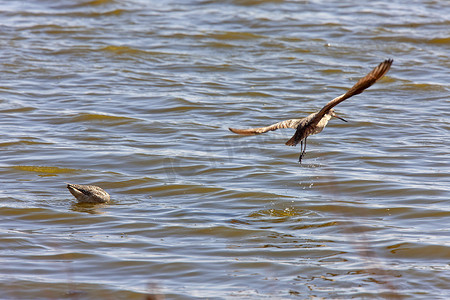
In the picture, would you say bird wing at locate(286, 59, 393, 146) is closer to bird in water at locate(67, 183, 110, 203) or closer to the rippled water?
the rippled water

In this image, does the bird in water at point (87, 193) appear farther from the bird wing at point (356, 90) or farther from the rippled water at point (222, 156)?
the bird wing at point (356, 90)

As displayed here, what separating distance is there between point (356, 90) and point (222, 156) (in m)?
3.84

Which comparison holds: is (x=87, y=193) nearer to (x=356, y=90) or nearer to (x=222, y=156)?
(x=222, y=156)

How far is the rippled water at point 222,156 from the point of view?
18.4ft

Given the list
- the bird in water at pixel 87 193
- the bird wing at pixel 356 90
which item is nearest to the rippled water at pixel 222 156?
the bird in water at pixel 87 193

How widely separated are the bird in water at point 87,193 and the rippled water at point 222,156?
0.14m

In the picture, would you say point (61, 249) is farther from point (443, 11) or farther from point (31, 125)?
point (443, 11)

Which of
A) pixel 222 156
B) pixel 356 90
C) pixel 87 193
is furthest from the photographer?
pixel 222 156

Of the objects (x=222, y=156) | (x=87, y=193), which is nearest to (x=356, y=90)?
(x=87, y=193)

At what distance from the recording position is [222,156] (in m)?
9.22

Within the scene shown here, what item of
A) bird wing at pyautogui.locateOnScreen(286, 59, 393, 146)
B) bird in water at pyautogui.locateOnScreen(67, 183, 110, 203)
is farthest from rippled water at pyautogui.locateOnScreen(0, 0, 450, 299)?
bird wing at pyautogui.locateOnScreen(286, 59, 393, 146)

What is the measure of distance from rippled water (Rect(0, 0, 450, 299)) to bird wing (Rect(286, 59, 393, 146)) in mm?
834

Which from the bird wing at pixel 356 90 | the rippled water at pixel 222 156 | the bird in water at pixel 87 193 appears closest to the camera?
the bird wing at pixel 356 90

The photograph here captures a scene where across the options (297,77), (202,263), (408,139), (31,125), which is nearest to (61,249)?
(202,263)
